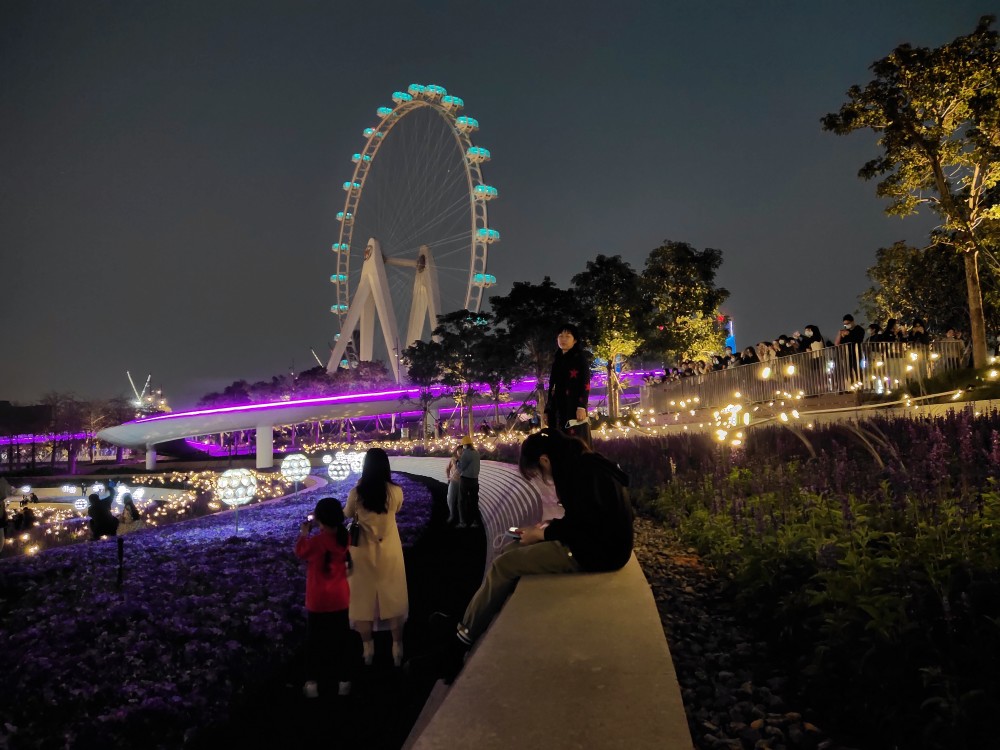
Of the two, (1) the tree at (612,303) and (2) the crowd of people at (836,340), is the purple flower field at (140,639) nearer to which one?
(2) the crowd of people at (836,340)

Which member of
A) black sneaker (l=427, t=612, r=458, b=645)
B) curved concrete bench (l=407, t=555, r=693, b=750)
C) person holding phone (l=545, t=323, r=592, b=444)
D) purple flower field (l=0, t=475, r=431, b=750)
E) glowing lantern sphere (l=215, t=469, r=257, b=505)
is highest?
person holding phone (l=545, t=323, r=592, b=444)

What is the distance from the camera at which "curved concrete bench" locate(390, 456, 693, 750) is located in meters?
2.43

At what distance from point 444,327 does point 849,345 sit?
109 feet

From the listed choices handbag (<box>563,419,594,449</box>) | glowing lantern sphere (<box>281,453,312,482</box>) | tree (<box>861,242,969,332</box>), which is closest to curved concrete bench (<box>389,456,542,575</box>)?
handbag (<box>563,419,594,449</box>)

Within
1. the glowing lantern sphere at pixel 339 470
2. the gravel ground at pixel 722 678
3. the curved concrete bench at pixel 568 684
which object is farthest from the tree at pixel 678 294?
the curved concrete bench at pixel 568 684

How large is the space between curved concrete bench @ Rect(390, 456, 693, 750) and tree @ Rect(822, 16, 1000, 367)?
12102 millimetres

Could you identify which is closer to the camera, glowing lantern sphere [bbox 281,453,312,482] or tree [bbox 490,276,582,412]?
glowing lantern sphere [bbox 281,453,312,482]

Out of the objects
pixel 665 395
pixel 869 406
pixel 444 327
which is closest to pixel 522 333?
pixel 665 395

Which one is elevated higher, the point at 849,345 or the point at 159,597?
the point at 849,345

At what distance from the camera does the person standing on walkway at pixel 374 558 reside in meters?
5.32

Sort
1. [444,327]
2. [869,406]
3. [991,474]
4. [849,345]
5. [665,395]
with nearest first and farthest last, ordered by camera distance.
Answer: [991,474]
[869,406]
[849,345]
[665,395]
[444,327]

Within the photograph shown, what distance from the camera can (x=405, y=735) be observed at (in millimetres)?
4238

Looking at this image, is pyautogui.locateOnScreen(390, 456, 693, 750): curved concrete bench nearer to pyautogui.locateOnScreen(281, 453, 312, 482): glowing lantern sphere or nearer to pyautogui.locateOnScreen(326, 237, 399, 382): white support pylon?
pyautogui.locateOnScreen(281, 453, 312, 482): glowing lantern sphere

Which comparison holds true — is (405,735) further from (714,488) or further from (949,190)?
(949,190)
